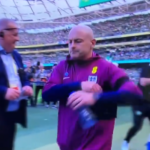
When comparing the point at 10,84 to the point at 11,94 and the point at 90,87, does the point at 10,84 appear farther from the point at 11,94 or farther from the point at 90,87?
the point at 90,87

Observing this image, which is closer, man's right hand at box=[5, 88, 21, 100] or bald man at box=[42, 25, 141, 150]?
bald man at box=[42, 25, 141, 150]

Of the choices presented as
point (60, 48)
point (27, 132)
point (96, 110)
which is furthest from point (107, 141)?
point (60, 48)

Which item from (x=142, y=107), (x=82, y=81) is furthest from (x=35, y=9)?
(x=82, y=81)

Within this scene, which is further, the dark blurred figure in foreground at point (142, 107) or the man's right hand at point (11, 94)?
the dark blurred figure in foreground at point (142, 107)

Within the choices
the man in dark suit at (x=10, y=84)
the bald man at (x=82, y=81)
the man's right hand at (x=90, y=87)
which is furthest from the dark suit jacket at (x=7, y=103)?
the man's right hand at (x=90, y=87)

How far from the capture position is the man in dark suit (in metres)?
1.75

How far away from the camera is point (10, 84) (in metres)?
1.76

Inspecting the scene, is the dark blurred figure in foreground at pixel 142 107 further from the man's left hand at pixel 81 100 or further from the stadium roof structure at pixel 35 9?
the stadium roof structure at pixel 35 9

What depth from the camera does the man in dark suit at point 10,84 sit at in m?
1.75

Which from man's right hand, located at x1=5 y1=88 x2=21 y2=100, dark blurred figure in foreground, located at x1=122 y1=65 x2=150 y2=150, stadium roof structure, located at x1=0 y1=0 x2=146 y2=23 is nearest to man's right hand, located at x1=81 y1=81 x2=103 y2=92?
man's right hand, located at x1=5 y1=88 x2=21 y2=100

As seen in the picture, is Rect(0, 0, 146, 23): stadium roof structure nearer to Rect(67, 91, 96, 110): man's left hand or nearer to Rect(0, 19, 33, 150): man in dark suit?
Rect(0, 19, 33, 150): man in dark suit

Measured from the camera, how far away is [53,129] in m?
4.62

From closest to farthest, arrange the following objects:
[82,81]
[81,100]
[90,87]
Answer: [81,100] → [90,87] → [82,81]

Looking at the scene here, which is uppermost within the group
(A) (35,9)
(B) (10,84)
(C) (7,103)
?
(A) (35,9)
